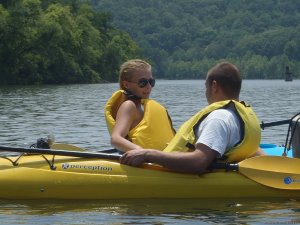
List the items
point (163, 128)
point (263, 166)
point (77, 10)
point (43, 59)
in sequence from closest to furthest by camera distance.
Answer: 1. point (263, 166)
2. point (163, 128)
3. point (43, 59)
4. point (77, 10)

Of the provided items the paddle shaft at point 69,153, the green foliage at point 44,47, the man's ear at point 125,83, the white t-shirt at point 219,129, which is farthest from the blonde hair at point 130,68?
the green foliage at point 44,47

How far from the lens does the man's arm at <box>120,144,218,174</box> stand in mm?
7230

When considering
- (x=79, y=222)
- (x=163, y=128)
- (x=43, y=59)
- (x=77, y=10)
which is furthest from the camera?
(x=77, y=10)

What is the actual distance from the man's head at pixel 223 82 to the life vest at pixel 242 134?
0.07 metres

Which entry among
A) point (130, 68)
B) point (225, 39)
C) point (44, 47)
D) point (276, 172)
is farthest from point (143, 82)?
point (225, 39)

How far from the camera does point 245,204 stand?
769 cm

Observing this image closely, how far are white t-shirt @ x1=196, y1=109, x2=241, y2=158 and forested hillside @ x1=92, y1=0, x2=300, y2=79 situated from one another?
140979 mm

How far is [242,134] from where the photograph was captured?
290 inches

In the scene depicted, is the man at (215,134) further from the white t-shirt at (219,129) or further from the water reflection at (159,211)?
the water reflection at (159,211)

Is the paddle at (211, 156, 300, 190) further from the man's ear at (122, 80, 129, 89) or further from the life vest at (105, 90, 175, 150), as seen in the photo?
the man's ear at (122, 80, 129, 89)

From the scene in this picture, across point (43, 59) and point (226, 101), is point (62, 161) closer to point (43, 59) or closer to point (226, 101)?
point (226, 101)

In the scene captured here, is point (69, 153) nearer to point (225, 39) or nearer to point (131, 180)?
point (131, 180)

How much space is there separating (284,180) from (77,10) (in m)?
92.3

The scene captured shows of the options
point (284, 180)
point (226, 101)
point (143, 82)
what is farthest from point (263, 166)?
point (143, 82)
